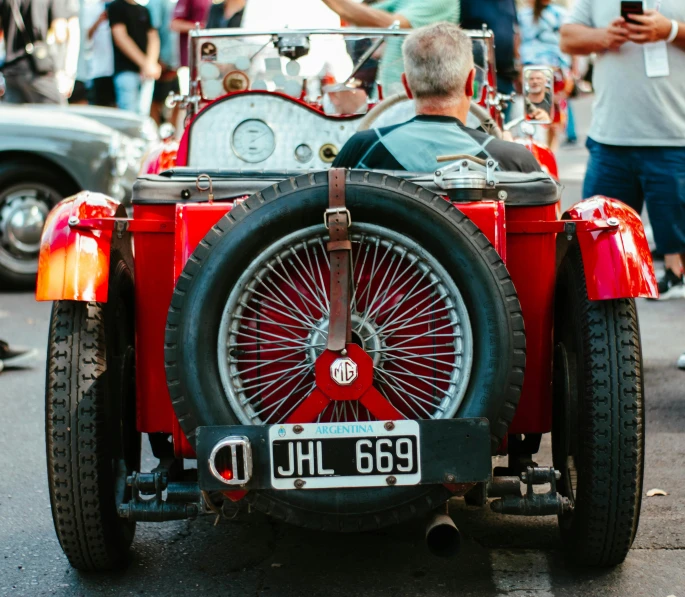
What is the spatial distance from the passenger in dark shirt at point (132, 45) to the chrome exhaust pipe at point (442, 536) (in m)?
9.44

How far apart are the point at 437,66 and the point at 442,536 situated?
1.62 meters

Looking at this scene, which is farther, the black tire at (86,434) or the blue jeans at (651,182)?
the blue jeans at (651,182)

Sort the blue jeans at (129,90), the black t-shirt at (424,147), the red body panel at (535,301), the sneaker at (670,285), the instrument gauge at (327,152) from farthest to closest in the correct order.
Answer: the blue jeans at (129,90), the sneaker at (670,285), the instrument gauge at (327,152), the black t-shirt at (424,147), the red body panel at (535,301)

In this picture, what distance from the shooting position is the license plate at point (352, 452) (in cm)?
Answer: 285

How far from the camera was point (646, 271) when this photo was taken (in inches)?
126

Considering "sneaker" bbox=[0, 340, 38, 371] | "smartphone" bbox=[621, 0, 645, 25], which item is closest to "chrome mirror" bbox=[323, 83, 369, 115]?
"smartphone" bbox=[621, 0, 645, 25]

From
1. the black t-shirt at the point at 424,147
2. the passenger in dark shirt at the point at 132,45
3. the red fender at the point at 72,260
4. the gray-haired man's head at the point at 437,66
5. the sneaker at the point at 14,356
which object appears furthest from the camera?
the passenger in dark shirt at the point at 132,45

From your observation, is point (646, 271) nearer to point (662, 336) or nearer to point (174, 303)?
point (174, 303)

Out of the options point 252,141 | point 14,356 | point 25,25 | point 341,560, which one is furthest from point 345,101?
point 25,25

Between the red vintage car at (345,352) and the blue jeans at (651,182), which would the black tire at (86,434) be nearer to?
the red vintage car at (345,352)

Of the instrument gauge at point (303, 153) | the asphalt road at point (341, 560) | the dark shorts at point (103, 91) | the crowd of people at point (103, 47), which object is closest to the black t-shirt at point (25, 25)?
the crowd of people at point (103, 47)

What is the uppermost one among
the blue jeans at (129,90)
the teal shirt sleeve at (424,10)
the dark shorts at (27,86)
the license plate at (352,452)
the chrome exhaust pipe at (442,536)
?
the blue jeans at (129,90)

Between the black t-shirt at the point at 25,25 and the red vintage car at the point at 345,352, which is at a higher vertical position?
the black t-shirt at the point at 25,25

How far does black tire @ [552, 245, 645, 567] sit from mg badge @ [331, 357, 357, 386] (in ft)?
2.28
